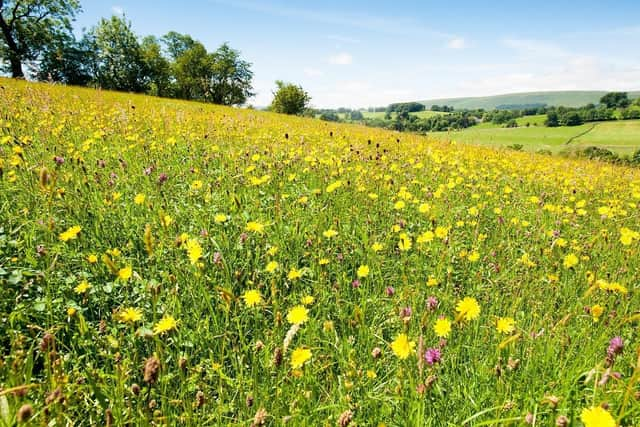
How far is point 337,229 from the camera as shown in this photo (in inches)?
107

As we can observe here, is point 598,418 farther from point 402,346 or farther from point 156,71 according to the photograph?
point 156,71

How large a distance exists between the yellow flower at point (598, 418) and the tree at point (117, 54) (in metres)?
48.9

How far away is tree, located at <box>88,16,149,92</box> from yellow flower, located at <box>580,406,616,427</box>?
161ft

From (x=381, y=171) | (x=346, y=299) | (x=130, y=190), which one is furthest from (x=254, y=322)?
(x=381, y=171)

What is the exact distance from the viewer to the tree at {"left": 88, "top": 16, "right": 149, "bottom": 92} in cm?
4069

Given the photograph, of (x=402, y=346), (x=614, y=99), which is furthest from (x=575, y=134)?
(x=402, y=346)

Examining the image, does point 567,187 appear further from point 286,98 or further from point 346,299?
point 286,98

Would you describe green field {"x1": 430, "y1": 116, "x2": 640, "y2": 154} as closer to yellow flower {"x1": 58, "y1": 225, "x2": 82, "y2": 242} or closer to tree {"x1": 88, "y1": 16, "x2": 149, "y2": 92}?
yellow flower {"x1": 58, "y1": 225, "x2": 82, "y2": 242}

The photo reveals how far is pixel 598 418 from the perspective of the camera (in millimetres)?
1040

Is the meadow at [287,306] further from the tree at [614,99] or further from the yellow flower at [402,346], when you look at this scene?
the tree at [614,99]

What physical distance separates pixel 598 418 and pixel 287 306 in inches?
56.5

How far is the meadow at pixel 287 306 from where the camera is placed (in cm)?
129

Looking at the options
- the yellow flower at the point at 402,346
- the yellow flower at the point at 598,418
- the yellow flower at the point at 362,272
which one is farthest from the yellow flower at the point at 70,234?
the yellow flower at the point at 598,418

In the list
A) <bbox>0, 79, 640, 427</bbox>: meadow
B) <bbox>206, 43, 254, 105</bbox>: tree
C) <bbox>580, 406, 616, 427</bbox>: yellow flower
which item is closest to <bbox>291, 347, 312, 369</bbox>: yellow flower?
<bbox>0, 79, 640, 427</bbox>: meadow
